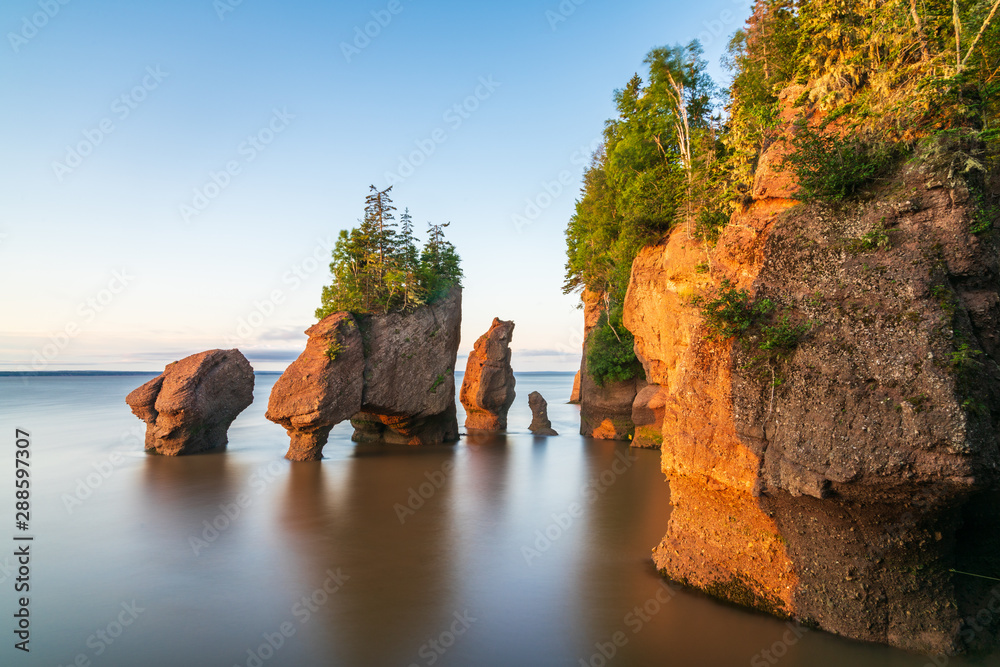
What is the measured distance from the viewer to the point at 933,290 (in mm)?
6398

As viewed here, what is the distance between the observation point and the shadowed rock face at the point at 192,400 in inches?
855

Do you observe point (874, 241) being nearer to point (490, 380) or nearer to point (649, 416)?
point (649, 416)

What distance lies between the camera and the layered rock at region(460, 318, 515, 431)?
103 ft

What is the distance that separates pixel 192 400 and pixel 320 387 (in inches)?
245

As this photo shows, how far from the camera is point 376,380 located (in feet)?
75.7

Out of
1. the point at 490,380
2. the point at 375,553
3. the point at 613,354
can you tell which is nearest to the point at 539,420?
the point at 490,380

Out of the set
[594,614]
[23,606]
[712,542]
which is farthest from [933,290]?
[23,606]

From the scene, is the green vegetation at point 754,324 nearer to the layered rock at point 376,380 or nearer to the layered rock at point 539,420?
the layered rock at point 376,380

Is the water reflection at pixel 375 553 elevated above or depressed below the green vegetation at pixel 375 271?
below

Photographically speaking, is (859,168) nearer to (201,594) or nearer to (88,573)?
(201,594)

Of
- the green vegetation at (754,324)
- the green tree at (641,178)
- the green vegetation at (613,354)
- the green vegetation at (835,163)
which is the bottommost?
the green vegetation at (613,354)

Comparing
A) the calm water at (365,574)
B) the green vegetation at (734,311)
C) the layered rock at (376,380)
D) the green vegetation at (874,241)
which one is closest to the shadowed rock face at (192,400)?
the calm water at (365,574)

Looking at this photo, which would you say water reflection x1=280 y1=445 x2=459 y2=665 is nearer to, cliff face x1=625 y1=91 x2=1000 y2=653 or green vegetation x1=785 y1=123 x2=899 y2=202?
cliff face x1=625 y1=91 x2=1000 y2=653

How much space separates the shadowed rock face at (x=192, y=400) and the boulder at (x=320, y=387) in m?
3.56
